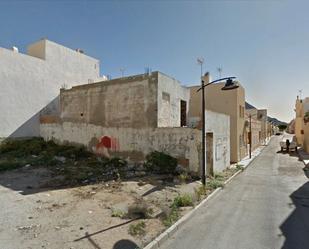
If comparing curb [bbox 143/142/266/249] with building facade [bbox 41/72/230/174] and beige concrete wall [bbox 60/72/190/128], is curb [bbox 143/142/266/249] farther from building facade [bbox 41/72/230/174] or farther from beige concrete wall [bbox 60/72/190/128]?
beige concrete wall [bbox 60/72/190/128]

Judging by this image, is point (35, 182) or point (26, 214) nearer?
point (26, 214)

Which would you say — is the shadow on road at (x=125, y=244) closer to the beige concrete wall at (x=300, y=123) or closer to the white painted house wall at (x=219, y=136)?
the white painted house wall at (x=219, y=136)

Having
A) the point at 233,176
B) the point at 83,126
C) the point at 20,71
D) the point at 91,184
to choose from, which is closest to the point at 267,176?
the point at 233,176

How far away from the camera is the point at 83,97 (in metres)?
18.1

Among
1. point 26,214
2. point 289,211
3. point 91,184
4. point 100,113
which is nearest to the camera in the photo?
point 26,214

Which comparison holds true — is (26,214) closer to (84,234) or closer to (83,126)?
(84,234)

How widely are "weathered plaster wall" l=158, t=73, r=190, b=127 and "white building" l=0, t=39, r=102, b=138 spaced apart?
12695 millimetres

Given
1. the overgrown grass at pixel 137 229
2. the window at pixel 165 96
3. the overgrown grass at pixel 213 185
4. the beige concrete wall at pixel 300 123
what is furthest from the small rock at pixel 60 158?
the beige concrete wall at pixel 300 123

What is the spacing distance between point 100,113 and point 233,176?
970 centimetres

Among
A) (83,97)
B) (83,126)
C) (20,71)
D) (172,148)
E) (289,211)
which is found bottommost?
(289,211)

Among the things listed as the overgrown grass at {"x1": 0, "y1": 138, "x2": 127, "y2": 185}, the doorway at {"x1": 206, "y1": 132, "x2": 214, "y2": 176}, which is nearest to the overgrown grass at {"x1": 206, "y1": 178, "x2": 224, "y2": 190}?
the doorway at {"x1": 206, "y1": 132, "x2": 214, "y2": 176}

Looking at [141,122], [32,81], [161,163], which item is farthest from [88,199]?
[32,81]

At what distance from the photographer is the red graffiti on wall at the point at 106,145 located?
16.2 m

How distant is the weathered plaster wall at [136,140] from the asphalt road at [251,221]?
283 cm
